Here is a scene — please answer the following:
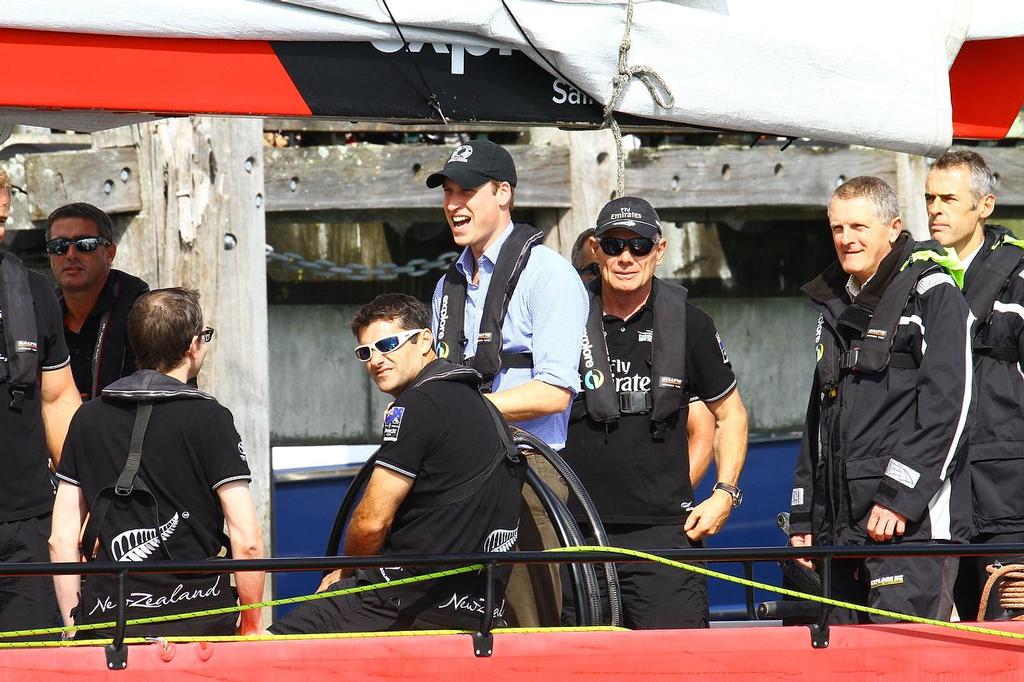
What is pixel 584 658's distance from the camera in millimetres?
3391

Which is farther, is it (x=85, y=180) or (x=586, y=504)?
(x=85, y=180)

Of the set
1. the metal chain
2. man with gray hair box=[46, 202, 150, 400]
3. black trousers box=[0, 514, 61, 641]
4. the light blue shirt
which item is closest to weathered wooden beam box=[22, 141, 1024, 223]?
the metal chain

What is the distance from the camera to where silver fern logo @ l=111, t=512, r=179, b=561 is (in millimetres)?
3459

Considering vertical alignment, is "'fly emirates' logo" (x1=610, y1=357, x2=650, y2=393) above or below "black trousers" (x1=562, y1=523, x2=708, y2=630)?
above

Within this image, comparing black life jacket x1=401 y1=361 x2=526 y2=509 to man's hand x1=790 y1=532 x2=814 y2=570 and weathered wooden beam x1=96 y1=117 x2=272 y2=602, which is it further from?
weathered wooden beam x1=96 y1=117 x2=272 y2=602

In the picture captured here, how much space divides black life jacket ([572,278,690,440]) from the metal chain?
3.37 meters

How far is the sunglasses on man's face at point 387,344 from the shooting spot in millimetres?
3697

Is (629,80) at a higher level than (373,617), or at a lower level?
higher

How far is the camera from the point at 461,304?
4398 millimetres

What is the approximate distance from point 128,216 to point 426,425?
3082 millimetres

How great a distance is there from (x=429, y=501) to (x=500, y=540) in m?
0.22

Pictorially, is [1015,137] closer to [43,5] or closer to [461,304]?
[461,304]

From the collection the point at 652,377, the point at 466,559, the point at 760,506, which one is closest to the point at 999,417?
the point at 652,377

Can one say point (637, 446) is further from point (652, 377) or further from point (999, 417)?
point (999, 417)
